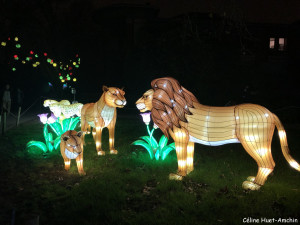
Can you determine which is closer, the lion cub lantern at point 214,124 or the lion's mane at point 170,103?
the lion cub lantern at point 214,124

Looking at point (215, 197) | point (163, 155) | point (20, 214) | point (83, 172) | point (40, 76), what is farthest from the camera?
point (40, 76)

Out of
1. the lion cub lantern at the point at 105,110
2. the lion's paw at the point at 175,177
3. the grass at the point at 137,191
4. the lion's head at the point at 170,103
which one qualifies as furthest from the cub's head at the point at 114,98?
the lion's paw at the point at 175,177

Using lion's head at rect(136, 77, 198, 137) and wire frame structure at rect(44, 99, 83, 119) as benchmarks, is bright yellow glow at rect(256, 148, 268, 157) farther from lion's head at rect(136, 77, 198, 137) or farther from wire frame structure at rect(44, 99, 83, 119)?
wire frame structure at rect(44, 99, 83, 119)

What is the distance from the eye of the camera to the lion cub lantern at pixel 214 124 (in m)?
4.18

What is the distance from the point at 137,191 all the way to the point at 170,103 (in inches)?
62.8

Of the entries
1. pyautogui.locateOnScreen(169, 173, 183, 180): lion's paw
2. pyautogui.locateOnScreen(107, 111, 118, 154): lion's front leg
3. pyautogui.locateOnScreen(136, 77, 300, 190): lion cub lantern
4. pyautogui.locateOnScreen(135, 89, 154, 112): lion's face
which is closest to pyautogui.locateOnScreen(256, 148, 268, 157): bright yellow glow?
pyautogui.locateOnScreen(136, 77, 300, 190): lion cub lantern

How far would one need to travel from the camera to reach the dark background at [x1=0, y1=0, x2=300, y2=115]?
1434cm

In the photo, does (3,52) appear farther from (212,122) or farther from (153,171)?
(212,122)

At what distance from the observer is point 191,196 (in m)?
4.34

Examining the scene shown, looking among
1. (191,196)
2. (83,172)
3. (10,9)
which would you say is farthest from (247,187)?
(10,9)

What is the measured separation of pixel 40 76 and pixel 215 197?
19.7m

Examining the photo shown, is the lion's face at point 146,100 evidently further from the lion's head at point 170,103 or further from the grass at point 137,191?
the grass at point 137,191

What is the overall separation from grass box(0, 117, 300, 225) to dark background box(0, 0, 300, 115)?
322 cm

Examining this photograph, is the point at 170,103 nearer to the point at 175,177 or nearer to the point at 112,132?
the point at 175,177
